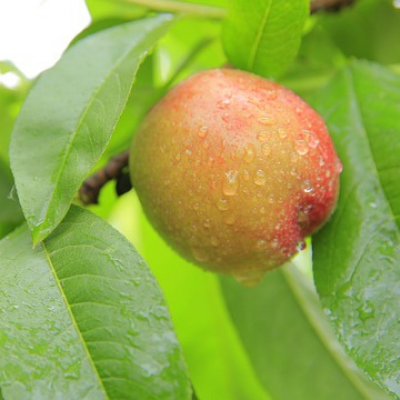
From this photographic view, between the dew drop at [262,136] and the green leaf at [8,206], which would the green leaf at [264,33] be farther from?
the green leaf at [8,206]

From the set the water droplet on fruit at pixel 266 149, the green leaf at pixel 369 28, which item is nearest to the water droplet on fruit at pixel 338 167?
the water droplet on fruit at pixel 266 149

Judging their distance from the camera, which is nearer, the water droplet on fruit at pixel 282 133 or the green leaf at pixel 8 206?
the water droplet on fruit at pixel 282 133

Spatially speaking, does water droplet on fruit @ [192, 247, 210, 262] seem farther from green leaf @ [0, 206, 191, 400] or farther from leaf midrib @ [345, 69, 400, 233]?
leaf midrib @ [345, 69, 400, 233]

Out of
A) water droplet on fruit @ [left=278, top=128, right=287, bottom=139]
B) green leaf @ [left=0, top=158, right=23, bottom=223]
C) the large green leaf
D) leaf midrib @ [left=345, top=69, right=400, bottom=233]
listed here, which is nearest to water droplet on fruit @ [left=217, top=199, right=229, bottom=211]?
water droplet on fruit @ [left=278, top=128, right=287, bottom=139]

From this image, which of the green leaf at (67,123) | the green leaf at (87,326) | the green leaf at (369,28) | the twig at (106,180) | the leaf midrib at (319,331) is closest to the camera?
the green leaf at (87,326)

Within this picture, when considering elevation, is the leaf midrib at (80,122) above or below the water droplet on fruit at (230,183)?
above

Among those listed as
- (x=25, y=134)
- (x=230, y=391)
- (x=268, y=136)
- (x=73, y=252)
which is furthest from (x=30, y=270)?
(x=230, y=391)

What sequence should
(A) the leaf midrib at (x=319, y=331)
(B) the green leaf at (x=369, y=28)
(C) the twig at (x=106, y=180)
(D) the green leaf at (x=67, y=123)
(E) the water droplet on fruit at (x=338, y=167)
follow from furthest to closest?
(B) the green leaf at (x=369, y=28), (A) the leaf midrib at (x=319, y=331), (C) the twig at (x=106, y=180), (E) the water droplet on fruit at (x=338, y=167), (D) the green leaf at (x=67, y=123)
